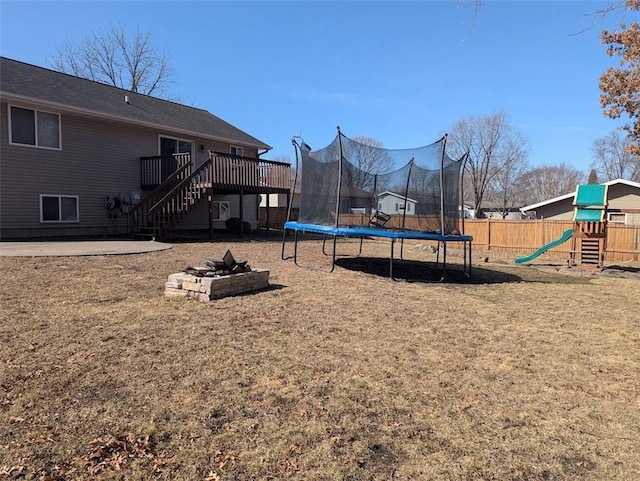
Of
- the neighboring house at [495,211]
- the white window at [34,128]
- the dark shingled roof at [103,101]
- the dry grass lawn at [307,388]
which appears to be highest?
the dark shingled roof at [103,101]

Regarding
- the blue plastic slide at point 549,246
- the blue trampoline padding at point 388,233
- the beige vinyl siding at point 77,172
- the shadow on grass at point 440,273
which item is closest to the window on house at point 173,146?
the beige vinyl siding at point 77,172

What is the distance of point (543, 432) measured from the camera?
278cm

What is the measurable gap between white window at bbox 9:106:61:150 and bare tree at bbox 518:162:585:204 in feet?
190

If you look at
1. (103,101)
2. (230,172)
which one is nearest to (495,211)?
(230,172)

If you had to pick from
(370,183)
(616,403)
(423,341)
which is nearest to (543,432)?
(616,403)

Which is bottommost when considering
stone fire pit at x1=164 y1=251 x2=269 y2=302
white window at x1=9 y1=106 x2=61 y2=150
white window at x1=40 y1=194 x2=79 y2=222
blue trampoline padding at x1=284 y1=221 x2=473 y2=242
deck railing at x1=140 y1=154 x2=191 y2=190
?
stone fire pit at x1=164 y1=251 x2=269 y2=302

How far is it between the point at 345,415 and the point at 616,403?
81.1 inches

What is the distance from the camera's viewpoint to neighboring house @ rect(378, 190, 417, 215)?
930cm

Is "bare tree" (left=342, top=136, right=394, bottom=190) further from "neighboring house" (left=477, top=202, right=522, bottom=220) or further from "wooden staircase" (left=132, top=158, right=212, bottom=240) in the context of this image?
"neighboring house" (left=477, top=202, right=522, bottom=220)

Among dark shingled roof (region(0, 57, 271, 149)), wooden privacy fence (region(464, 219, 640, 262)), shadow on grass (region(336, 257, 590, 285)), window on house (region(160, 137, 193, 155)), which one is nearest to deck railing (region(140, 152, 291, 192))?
window on house (region(160, 137, 193, 155))

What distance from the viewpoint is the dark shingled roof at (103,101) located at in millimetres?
13223

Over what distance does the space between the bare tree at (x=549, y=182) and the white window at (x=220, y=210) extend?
50.3 metres

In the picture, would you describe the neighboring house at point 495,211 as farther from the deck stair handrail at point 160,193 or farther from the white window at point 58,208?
the white window at point 58,208

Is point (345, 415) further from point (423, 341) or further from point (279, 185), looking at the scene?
point (279, 185)
